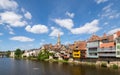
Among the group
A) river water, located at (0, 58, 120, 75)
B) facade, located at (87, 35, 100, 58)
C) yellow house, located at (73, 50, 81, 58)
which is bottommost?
river water, located at (0, 58, 120, 75)

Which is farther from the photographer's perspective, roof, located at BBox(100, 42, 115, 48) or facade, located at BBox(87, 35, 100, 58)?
facade, located at BBox(87, 35, 100, 58)

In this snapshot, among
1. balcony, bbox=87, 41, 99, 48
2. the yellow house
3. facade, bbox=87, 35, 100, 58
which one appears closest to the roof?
balcony, bbox=87, 41, 99, 48

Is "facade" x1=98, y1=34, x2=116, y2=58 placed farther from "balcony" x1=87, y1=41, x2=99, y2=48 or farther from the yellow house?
the yellow house

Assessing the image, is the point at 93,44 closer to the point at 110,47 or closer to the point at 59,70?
the point at 110,47

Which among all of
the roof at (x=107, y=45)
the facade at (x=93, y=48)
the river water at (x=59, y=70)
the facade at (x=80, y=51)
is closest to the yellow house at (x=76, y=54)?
the facade at (x=80, y=51)

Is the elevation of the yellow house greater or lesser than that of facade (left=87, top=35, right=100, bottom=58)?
lesser

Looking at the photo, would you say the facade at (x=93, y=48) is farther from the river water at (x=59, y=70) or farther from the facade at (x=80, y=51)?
the river water at (x=59, y=70)

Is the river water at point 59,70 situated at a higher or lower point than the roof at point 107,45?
lower

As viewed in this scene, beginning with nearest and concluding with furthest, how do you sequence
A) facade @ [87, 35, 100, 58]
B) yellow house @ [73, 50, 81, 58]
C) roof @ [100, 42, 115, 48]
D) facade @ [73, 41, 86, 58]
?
roof @ [100, 42, 115, 48] < facade @ [87, 35, 100, 58] < facade @ [73, 41, 86, 58] < yellow house @ [73, 50, 81, 58]

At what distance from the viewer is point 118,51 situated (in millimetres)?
82875

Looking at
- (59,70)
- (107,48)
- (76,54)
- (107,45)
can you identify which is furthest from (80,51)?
(59,70)

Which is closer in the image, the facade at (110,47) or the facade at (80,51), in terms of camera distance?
the facade at (110,47)

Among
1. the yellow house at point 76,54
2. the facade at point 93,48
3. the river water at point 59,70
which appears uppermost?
the facade at point 93,48

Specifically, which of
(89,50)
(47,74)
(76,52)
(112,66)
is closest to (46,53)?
(76,52)
